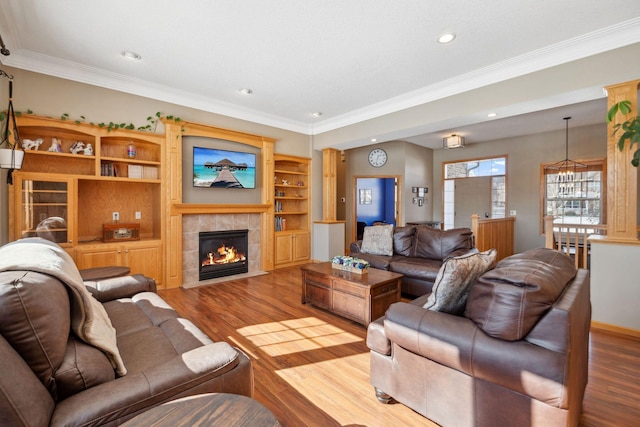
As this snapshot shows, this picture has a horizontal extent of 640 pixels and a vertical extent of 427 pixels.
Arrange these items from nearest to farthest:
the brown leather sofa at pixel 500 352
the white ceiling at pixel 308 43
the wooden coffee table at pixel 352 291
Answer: the brown leather sofa at pixel 500 352, the white ceiling at pixel 308 43, the wooden coffee table at pixel 352 291

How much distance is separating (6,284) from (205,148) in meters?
4.19

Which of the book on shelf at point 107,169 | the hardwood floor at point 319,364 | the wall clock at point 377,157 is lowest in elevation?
the hardwood floor at point 319,364

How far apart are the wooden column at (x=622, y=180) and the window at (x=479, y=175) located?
418 cm

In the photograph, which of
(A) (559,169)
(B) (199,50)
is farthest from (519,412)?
(A) (559,169)

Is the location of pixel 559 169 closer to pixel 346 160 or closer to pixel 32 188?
pixel 346 160

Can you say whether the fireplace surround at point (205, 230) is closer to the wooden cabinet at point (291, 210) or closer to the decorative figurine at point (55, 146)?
the wooden cabinet at point (291, 210)

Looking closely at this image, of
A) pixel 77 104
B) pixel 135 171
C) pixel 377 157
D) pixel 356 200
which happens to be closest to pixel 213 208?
pixel 135 171

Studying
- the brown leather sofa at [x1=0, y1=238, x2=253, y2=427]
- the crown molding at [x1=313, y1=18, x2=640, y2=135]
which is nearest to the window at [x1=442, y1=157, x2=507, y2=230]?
the crown molding at [x1=313, y1=18, x2=640, y2=135]

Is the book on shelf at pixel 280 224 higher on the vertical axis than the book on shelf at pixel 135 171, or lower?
lower

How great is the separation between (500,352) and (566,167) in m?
6.65

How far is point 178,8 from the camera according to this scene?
251 centimetres

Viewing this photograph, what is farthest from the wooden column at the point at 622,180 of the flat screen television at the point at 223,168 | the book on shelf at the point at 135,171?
the book on shelf at the point at 135,171

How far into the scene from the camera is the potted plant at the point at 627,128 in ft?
8.53

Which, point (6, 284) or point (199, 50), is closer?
point (6, 284)
